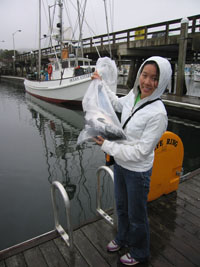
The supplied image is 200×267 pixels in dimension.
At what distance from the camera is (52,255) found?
2.09m

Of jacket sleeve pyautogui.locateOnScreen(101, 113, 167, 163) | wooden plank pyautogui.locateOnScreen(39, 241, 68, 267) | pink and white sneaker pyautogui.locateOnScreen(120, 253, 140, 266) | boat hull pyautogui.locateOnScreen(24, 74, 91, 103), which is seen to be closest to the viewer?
jacket sleeve pyautogui.locateOnScreen(101, 113, 167, 163)

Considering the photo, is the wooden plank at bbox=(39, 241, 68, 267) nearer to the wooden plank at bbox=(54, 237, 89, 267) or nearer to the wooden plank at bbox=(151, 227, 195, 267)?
the wooden plank at bbox=(54, 237, 89, 267)

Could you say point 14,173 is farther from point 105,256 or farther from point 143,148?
point 143,148

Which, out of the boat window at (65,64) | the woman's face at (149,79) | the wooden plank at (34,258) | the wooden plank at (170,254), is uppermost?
the boat window at (65,64)

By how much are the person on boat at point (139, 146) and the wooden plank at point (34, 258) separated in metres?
0.82

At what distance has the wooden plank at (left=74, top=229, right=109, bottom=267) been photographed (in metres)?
2.00

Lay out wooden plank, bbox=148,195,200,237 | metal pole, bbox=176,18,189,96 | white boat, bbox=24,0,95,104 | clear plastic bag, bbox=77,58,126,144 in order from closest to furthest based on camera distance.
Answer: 1. clear plastic bag, bbox=77,58,126,144
2. wooden plank, bbox=148,195,200,237
3. metal pole, bbox=176,18,189,96
4. white boat, bbox=24,0,95,104

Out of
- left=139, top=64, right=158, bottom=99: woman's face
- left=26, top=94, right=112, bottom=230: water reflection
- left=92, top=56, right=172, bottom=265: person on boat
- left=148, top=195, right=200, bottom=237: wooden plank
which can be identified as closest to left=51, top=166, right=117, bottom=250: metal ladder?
left=26, top=94, right=112, bottom=230: water reflection

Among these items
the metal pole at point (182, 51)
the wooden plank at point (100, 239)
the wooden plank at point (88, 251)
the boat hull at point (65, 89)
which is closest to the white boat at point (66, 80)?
the boat hull at point (65, 89)

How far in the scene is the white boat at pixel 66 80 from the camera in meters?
13.2

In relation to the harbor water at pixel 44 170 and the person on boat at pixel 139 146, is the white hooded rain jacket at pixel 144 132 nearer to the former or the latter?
the person on boat at pixel 139 146

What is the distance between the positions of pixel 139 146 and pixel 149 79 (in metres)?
0.48

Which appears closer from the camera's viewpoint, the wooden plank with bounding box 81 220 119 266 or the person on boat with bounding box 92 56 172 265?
the person on boat with bounding box 92 56 172 265

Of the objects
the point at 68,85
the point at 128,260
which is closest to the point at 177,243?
the point at 128,260
